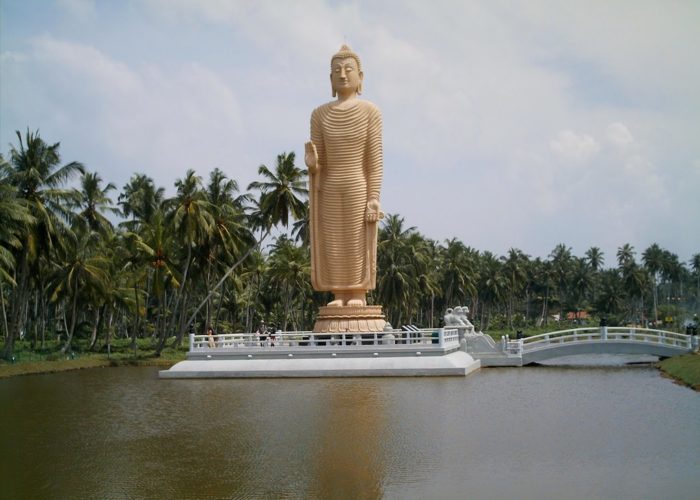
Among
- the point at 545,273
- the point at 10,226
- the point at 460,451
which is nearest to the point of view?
the point at 460,451

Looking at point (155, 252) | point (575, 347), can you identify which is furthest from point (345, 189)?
point (575, 347)

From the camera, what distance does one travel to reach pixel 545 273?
340ft

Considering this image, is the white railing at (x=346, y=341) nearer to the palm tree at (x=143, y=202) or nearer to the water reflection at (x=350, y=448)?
the water reflection at (x=350, y=448)

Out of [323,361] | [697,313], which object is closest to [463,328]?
[323,361]

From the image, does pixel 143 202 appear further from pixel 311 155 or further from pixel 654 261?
pixel 654 261

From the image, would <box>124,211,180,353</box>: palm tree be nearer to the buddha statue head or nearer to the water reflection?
the buddha statue head

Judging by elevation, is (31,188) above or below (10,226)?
above

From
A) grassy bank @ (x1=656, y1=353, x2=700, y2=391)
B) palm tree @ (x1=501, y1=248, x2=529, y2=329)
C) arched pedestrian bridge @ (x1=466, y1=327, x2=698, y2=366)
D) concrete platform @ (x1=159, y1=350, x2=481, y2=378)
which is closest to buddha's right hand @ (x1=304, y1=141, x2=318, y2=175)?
concrete platform @ (x1=159, y1=350, x2=481, y2=378)

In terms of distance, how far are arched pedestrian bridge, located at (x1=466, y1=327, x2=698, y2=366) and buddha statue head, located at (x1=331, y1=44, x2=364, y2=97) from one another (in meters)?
13.1

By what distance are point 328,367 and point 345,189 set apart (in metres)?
9.91

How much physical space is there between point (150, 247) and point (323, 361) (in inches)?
667

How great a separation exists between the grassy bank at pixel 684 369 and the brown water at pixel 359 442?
758 mm

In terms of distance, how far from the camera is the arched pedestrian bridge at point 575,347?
1318 inches

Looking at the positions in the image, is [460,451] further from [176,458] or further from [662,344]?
[662,344]
